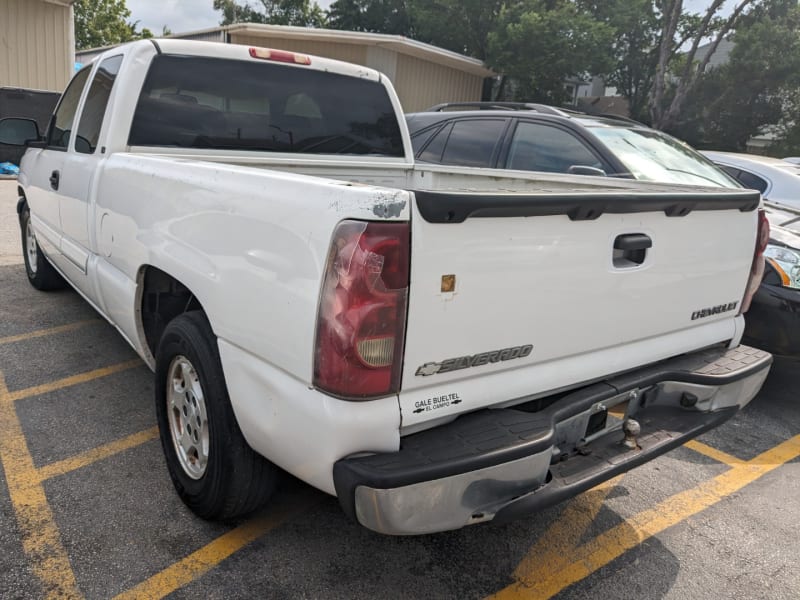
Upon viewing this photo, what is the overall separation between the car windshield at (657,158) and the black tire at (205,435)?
3.83 meters

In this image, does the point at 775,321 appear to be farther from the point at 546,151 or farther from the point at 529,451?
the point at 529,451

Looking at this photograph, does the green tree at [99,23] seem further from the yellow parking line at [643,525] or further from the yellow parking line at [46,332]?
the yellow parking line at [643,525]

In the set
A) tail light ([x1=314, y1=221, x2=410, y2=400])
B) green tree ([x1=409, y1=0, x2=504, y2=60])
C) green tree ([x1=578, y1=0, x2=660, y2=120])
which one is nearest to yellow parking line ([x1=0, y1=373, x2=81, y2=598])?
tail light ([x1=314, y1=221, x2=410, y2=400])

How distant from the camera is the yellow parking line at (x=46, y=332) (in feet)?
14.5

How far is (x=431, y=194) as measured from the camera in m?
1.73

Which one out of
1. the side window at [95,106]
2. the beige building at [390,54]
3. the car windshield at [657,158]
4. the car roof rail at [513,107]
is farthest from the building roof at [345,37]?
the side window at [95,106]

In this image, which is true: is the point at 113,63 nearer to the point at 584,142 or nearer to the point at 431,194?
the point at 431,194

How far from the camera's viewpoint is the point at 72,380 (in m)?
3.85

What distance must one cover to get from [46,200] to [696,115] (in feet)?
84.9

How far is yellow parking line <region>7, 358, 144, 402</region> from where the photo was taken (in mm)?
3620

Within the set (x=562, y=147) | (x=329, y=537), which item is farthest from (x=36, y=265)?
(x=562, y=147)

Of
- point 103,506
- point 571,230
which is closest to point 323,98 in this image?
point 571,230

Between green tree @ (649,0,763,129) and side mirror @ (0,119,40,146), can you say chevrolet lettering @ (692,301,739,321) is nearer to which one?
side mirror @ (0,119,40,146)

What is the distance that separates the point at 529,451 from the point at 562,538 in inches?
40.6
